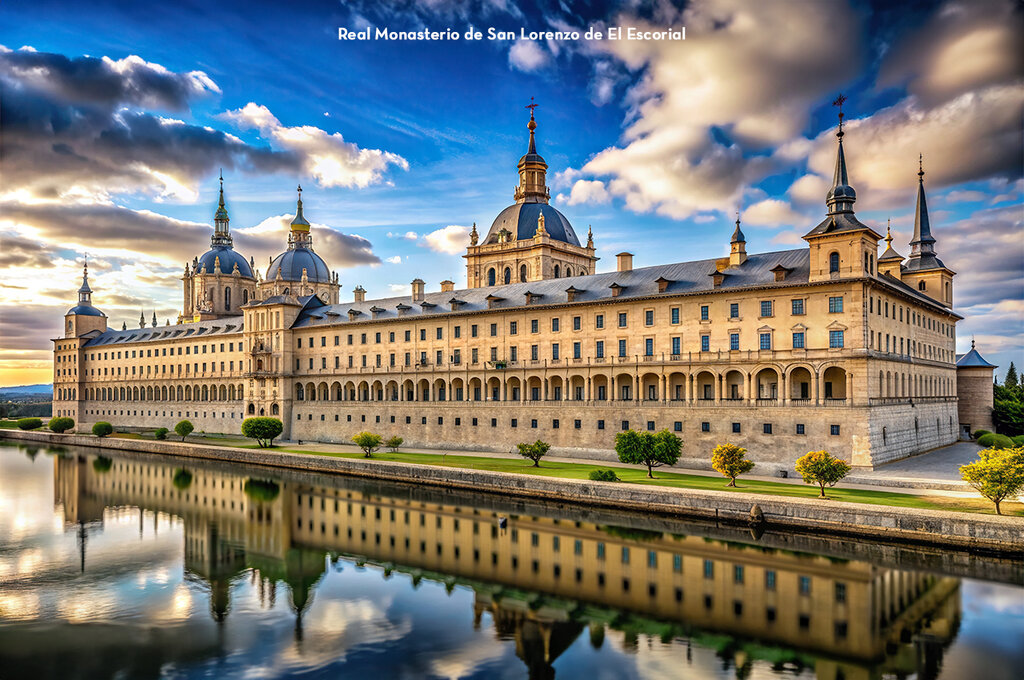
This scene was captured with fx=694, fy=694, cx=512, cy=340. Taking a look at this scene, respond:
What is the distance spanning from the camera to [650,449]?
3850 centimetres

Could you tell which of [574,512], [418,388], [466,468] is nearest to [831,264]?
[574,512]

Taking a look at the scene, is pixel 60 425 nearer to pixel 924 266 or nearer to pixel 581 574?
pixel 581 574

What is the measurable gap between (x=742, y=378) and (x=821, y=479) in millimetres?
14312

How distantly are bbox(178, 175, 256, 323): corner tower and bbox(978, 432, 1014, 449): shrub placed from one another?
9833cm

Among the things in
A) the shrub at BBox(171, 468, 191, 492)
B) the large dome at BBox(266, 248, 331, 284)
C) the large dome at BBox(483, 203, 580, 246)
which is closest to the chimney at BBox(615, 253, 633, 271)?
the large dome at BBox(483, 203, 580, 246)

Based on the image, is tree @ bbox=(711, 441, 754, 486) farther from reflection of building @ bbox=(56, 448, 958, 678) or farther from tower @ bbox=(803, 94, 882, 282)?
tower @ bbox=(803, 94, 882, 282)

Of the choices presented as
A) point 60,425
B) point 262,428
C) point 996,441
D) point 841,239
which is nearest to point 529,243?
point 262,428

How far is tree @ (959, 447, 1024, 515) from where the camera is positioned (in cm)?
2616

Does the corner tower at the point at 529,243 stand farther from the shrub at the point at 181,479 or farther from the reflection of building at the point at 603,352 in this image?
the shrub at the point at 181,479

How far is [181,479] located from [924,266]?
63.8 metres

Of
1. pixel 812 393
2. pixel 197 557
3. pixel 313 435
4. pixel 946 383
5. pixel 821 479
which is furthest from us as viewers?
pixel 313 435

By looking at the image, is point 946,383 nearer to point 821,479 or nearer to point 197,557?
point 821,479

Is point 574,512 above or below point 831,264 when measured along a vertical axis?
below

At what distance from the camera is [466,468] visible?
4262 cm
